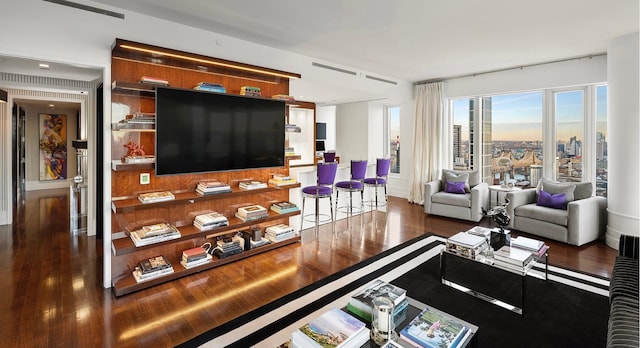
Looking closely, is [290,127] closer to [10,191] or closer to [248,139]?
[248,139]

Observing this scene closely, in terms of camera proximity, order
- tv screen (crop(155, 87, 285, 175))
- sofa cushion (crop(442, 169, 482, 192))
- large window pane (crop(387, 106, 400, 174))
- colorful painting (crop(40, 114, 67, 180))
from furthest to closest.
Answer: colorful painting (crop(40, 114, 67, 180)) < large window pane (crop(387, 106, 400, 174)) < sofa cushion (crop(442, 169, 482, 192)) < tv screen (crop(155, 87, 285, 175))

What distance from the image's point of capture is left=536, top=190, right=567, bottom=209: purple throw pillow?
455 cm

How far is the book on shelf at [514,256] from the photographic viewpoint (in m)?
2.68

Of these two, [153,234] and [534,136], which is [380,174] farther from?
[153,234]

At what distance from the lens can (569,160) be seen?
5.39 meters

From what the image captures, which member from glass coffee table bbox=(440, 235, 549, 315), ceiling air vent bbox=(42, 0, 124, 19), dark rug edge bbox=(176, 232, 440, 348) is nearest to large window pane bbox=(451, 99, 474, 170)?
glass coffee table bbox=(440, 235, 549, 315)

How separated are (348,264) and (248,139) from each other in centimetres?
191

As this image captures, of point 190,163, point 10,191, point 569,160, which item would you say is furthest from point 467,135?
point 10,191

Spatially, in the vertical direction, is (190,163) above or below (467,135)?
below

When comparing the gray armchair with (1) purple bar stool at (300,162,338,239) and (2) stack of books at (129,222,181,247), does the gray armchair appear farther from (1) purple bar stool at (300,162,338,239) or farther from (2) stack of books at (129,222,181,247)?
(2) stack of books at (129,222,181,247)

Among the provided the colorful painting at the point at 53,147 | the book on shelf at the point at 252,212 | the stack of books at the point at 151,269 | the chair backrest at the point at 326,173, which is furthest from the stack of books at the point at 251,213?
the colorful painting at the point at 53,147

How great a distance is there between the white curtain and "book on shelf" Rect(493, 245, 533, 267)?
390cm

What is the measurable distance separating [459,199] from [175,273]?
4633 millimetres

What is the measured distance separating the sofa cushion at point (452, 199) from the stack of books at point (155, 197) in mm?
4533
